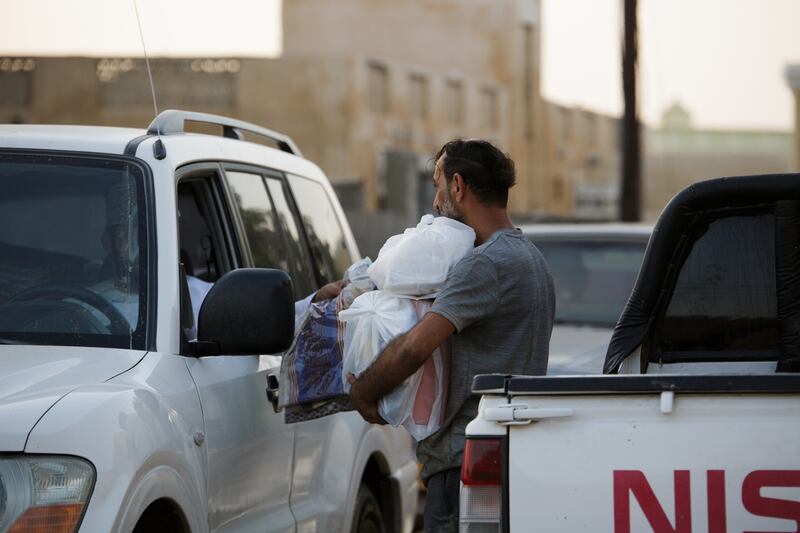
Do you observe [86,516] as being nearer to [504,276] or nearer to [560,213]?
[504,276]

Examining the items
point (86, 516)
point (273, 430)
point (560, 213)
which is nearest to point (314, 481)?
point (273, 430)

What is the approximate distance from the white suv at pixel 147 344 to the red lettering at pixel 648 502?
1175 millimetres

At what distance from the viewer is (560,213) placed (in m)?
51.1

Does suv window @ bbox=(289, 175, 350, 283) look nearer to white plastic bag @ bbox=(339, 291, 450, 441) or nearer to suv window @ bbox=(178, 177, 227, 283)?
suv window @ bbox=(178, 177, 227, 283)

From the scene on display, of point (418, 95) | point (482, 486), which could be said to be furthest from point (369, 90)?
point (482, 486)

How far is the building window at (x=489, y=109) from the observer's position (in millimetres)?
41606

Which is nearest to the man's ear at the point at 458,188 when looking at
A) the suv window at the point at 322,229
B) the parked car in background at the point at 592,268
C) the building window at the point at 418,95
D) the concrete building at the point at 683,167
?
the suv window at the point at 322,229

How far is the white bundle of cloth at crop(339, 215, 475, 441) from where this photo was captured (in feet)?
14.5

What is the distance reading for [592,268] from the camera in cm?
905

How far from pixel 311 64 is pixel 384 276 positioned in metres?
29.3

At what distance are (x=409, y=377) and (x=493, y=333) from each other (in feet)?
0.93

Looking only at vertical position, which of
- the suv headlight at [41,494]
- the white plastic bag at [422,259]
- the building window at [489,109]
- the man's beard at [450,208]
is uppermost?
the building window at [489,109]

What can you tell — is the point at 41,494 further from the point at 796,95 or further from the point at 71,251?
the point at 796,95

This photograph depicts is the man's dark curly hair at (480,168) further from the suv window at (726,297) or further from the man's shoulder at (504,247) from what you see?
the suv window at (726,297)
